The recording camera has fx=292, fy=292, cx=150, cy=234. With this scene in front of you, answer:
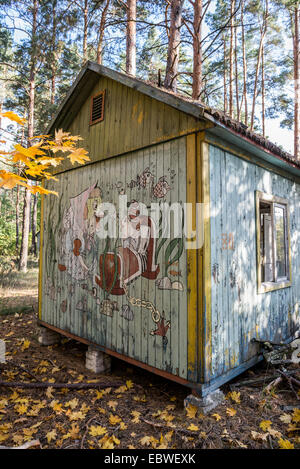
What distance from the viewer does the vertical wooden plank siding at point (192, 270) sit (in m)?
3.39

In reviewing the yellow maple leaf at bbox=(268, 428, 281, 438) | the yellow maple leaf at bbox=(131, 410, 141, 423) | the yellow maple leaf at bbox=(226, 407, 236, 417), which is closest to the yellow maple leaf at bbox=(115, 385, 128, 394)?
the yellow maple leaf at bbox=(131, 410, 141, 423)

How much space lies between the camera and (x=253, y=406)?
11.6ft

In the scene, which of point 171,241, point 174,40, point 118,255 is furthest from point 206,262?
point 174,40

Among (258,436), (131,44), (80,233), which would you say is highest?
(131,44)

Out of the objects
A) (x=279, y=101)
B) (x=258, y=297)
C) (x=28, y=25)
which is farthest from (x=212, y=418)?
(x=279, y=101)

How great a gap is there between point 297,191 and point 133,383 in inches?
190

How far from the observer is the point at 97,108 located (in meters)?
5.17

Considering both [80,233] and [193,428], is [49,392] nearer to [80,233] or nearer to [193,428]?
[193,428]

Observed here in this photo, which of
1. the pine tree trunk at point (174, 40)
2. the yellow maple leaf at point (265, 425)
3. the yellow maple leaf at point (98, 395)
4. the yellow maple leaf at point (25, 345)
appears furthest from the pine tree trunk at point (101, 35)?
the yellow maple leaf at point (265, 425)

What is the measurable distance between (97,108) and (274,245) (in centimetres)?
389

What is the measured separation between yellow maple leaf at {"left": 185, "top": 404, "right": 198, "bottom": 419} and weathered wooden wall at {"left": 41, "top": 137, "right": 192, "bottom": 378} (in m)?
0.33

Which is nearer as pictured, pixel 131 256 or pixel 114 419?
pixel 114 419

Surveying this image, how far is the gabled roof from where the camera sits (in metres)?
3.33

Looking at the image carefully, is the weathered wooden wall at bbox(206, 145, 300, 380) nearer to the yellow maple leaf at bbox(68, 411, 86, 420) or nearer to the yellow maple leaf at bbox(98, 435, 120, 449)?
the yellow maple leaf at bbox(98, 435, 120, 449)
